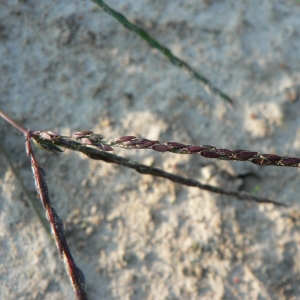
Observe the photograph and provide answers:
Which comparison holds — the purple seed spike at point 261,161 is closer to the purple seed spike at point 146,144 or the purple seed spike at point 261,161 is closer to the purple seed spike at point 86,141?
the purple seed spike at point 146,144

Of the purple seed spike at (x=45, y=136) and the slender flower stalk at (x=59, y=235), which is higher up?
the purple seed spike at (x=45, y=136)

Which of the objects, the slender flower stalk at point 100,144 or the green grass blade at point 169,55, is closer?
the slender flower stalk at point 100,144

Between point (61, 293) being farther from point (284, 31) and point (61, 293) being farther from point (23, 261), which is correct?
point (284, 31)

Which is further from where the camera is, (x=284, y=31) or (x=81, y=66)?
(x=284, y=31)

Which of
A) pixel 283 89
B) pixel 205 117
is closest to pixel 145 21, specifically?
pixel 205 117

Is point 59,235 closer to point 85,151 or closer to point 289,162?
point 85,151

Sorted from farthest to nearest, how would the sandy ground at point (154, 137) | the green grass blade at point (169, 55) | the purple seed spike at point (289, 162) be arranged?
1. the sandy ground at point (154, 137)
2. the green grass blade at point (169, 55)
3. the purple seed spike at point (289, 162)

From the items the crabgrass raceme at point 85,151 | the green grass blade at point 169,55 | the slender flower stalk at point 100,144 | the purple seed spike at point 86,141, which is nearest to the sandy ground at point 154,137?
the green grass blade at point 169,55

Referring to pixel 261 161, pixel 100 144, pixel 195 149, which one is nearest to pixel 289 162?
pixel 261 161

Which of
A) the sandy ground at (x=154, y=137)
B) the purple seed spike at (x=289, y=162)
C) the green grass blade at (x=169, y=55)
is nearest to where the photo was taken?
the purple seed spike at (x=289, y=162)
